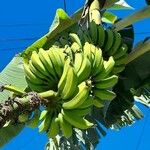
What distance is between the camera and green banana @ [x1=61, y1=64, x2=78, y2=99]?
1724 millimetres

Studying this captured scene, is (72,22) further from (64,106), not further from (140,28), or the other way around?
(140,28)

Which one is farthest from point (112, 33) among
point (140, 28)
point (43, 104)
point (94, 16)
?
point (140, 28)

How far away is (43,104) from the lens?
163 centimetres

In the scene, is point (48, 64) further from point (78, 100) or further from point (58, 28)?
point (58, 28)

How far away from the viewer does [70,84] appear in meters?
1.73

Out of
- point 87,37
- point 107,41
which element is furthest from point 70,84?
point 107,41

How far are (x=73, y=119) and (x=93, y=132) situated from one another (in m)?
1.16

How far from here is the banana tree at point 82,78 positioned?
5.58 ft

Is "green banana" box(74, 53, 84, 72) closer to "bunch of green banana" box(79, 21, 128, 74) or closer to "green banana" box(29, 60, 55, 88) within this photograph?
"green banana" box(29, 60, 55, 88)

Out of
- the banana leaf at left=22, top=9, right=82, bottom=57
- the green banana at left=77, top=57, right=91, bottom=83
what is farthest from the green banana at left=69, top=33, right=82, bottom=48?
the banana leaf at left=22, top=9, right=82, bottom=57

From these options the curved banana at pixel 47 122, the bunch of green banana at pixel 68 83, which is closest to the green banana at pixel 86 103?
the bunch of green banana at pixel 68 83

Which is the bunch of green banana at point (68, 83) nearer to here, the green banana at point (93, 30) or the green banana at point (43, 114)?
the green banana at point (43, 114)

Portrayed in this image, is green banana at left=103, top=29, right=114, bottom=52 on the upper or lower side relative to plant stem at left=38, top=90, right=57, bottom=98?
lower

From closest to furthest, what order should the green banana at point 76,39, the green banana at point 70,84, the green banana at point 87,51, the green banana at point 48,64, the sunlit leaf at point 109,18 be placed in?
the green banana at point 70,84, the green banana at point 48,64, the green banana at point 87,51, the green banana at point 76,39, the sunlit leaf at point 109,18
